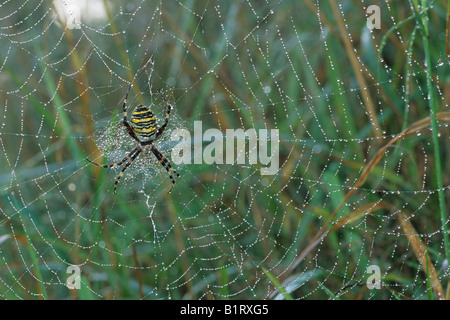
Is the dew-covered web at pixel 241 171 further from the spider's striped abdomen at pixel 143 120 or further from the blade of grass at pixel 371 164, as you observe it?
the blade of grass at pixel 371 164

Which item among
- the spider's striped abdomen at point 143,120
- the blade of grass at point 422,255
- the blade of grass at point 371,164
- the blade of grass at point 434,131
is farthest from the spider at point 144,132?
the blade of grass at point 434,131

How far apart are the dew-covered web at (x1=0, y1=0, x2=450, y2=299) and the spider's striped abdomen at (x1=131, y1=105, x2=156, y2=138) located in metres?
0.19

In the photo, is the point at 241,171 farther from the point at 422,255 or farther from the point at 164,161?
the point at 422,255

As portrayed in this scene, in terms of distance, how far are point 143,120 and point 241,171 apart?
0.64 m

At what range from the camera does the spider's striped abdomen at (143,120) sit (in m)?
3.12

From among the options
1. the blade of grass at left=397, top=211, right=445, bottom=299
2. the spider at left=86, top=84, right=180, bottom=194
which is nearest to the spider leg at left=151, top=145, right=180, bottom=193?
the spider at left=86, top=84, right=180, bottom=194

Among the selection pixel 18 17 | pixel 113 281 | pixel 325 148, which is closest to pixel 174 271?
pixel 113 281

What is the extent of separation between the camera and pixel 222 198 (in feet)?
11.3

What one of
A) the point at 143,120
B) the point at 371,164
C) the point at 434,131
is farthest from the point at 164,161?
the point at 434,131

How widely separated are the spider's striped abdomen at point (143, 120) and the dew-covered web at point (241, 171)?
185 millimetres

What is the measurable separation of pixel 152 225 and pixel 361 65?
150 centimetres

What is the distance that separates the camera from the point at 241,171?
3359mm

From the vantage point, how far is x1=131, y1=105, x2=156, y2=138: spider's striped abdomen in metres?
3.12

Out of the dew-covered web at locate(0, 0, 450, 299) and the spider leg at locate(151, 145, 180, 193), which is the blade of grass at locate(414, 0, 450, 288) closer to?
the dew-covered web at locate(0, 0, 450, 299)
